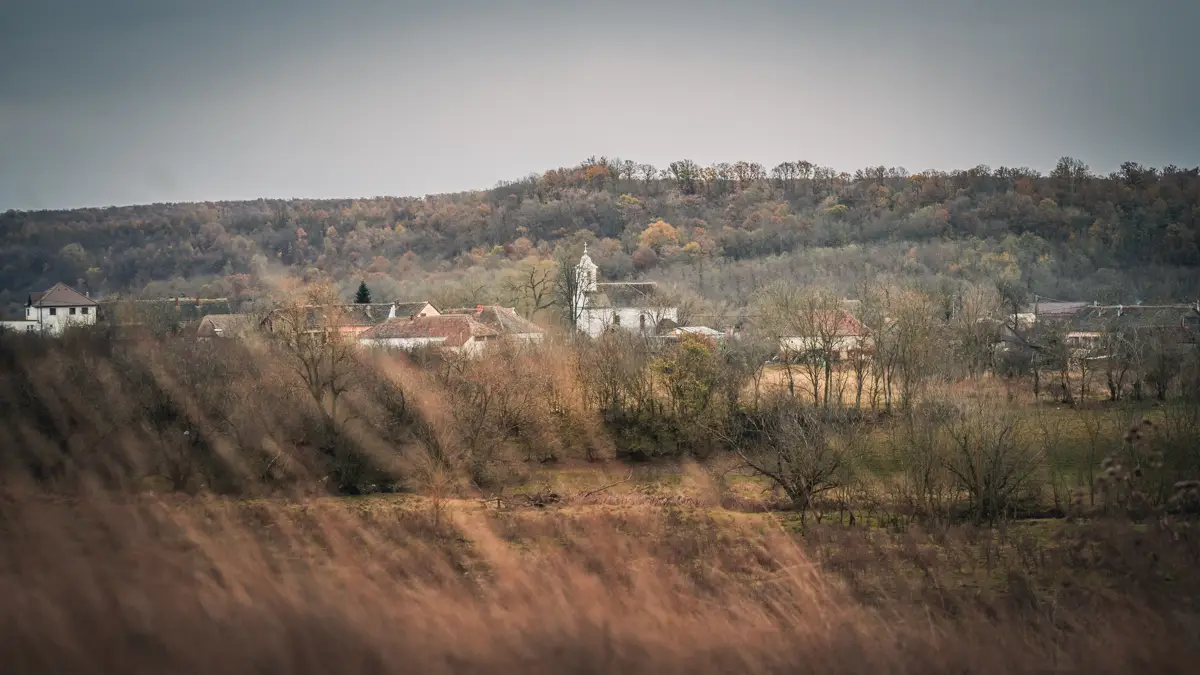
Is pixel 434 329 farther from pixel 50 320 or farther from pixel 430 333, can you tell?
pixel 50 320

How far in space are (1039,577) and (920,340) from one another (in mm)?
19547

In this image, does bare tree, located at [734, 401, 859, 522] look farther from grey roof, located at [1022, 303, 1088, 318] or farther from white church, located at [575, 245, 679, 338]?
grey roof, located at [1022, 303, 1088, 318]

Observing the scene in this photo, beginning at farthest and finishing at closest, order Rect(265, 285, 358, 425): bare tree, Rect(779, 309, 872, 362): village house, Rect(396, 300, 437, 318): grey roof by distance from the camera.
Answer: Rect(396, 300, 437, 318): grey roof → Rect(779, 309, 872, 362): village house → Rect(265, 285, 358, 425): bare tree

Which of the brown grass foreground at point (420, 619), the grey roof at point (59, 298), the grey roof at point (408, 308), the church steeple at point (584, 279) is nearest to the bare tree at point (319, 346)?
the grey roof at point (59, 298)

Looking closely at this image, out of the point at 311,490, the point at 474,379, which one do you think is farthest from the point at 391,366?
the point at 311,490

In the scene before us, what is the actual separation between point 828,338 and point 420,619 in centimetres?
2592

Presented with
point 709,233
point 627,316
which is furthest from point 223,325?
point 709,233

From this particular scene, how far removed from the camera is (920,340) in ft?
91.6

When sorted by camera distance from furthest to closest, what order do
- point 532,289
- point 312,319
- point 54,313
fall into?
1. point 532,289
2. point 54,313
3. point 312,319

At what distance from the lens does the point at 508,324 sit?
124ft

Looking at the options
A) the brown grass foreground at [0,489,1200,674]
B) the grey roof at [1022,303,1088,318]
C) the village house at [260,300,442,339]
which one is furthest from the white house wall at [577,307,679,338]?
the brown grass foreground at [0,489,1200,674]

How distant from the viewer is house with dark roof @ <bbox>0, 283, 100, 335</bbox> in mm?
27266

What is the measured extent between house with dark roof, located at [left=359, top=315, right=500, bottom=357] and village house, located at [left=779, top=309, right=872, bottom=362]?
10412mm

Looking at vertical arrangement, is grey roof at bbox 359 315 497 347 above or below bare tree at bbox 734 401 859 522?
above
